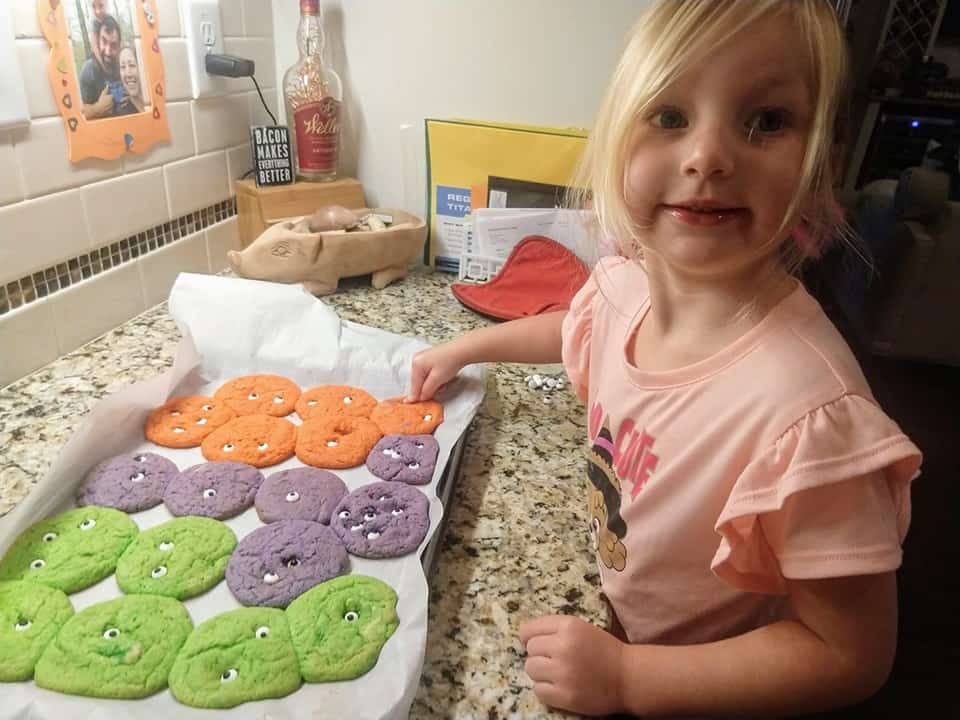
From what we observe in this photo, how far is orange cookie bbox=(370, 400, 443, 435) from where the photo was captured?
658 mm

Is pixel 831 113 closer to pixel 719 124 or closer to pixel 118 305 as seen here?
pixel 719 124

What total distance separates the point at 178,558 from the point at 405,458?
0.67 feet

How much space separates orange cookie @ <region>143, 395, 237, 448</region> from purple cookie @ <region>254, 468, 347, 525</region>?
11 cm

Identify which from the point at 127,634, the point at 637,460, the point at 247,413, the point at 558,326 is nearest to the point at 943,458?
the point at 558,326

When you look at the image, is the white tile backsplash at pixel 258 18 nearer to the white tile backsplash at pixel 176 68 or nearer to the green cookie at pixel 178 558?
the white tile backsplash at pixel 176 68

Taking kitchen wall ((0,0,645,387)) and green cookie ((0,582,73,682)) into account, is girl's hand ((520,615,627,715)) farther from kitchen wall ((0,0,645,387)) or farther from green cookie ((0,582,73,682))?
kitchen wall ((0,0,645,387))

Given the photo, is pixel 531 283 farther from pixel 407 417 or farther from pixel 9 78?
pixel 9 78

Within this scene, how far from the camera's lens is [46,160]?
70 cm

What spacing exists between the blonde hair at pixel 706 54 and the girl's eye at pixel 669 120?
0.01 metres

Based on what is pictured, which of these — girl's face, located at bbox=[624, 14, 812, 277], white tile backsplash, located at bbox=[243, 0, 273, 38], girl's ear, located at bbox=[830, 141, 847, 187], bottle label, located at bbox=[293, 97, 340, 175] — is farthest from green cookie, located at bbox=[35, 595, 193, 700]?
white tile backsplash, located at bbox=[243, 0, 273, 38]

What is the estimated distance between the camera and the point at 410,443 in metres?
0.63

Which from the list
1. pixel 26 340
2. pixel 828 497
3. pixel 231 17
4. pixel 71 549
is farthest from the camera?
pixel 231 17

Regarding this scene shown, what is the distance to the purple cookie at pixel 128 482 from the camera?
540mm

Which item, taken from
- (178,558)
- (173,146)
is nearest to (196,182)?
(173,146)
